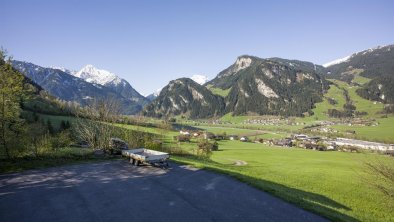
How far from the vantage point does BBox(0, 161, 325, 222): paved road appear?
48.8 ft

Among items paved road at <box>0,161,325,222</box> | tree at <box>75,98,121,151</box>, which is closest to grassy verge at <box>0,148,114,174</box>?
paved road at <box>0,161,325,222</box>

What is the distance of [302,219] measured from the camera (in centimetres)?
1510

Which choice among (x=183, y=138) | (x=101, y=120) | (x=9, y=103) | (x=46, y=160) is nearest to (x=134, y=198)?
(x=46, y=160)

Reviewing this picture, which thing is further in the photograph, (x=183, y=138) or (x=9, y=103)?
(x=183, y=138)

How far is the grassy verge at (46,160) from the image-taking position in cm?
2561

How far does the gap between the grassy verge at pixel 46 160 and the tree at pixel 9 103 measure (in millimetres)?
2215

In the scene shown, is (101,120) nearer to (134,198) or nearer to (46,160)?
(46,160)

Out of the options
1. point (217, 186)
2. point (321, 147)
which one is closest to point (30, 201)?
point (217, 186)

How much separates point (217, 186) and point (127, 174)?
24.6ft

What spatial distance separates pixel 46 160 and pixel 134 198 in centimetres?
1531

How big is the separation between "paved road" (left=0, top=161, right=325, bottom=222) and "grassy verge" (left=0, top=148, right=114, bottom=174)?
1911 millimetres

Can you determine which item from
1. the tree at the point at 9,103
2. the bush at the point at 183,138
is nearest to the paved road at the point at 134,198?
the tree at the point at 9,103

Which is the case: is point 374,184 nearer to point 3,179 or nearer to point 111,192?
point 111,192

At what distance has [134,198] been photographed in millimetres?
17578
